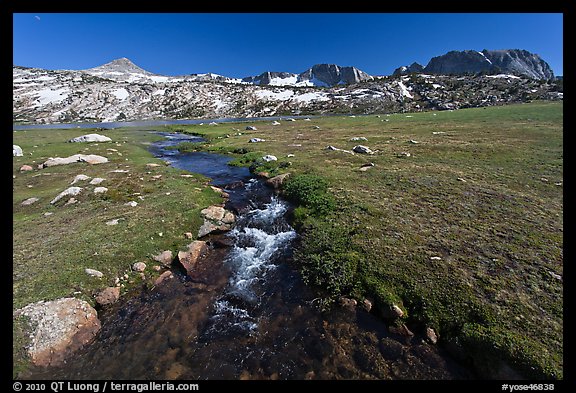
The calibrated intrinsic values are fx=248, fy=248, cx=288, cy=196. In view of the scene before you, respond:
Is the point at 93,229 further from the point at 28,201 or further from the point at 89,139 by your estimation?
the point at 89,139

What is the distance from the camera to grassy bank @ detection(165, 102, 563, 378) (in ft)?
28.4

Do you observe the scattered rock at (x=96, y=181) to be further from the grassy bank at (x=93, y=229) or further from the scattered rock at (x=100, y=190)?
the scattered rock at (x=100, y=190)

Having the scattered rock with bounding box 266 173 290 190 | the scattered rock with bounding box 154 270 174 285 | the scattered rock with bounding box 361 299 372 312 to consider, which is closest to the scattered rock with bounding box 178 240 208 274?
the scattered rock with bounding box 154 270 174 285

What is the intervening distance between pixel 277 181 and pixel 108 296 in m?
17.6

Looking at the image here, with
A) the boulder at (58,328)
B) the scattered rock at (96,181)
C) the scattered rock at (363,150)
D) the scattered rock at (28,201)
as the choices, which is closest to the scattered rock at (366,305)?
the boulder at (58,328)

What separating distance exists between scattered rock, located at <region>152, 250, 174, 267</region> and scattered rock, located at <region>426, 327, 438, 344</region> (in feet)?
44.1

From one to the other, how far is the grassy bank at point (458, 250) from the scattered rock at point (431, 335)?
0.21 meters

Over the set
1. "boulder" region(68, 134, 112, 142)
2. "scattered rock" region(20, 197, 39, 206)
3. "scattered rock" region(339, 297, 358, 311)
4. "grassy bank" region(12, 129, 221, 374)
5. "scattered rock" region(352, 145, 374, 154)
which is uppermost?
"boulder" region(68, 134, 112, 142)

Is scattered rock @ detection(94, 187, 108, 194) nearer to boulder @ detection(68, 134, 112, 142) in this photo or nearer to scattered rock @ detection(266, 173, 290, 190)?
scattered rock @ detection(266, 173, 290, 190)

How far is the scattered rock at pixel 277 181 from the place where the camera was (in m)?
25.9

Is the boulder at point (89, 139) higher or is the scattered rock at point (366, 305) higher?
the boulder at point (89, 139)

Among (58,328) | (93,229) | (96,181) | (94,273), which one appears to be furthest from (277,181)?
Answer: (58,328)

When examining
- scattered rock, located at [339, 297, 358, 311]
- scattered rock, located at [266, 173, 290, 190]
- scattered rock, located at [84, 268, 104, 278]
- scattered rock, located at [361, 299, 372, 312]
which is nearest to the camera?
scattered rock, located at [361, 299, 372, 312]
